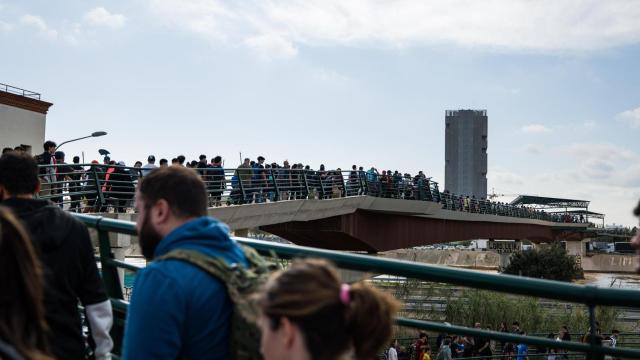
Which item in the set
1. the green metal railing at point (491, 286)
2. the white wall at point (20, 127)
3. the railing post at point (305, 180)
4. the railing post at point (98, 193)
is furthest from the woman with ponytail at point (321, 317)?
the white wall at point (20, 127)

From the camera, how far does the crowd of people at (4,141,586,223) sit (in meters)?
16.0

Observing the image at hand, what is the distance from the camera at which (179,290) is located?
2385 millimetres

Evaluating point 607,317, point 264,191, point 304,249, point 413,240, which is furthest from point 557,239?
point 304,249

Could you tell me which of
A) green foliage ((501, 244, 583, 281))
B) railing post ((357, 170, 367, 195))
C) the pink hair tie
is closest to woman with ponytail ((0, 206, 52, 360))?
the pink hair tie

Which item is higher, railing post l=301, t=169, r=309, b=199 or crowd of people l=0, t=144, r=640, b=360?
railing post l=301, t=169, r=309, b=199

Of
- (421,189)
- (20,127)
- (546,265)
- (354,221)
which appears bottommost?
(546,265)

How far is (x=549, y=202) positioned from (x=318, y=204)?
128881 mm

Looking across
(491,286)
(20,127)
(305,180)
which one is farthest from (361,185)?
(491,286)

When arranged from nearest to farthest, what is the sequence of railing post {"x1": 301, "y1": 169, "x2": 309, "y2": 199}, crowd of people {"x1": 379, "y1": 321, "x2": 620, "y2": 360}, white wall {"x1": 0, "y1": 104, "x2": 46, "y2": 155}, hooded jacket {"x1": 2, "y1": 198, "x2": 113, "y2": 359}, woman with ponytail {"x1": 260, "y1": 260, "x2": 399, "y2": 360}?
woman with ponytail {"x1": 260, "y1": 260, "x2": 399, "y2": 360}, hooded jacket {"x1": 2, "y1": 198, "x2": 113, "y2": 359}, crowd of people {"x1": 379, "y1": 321, "x2": 620, "y2": 360}, railing post {"x1": 301, "y1": 169, "x2": 309, "y2": 199}, white wall {"x1": 0, "y1": 104, "x2": 46, "y2": 155}

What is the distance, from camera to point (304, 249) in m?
3.47

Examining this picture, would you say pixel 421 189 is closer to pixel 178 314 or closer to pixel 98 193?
pixel 98 193

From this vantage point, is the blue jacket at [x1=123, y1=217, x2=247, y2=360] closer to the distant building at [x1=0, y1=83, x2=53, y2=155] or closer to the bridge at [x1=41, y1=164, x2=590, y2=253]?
the bridge at [x1=41, y1=164, x2=590, y2=253]

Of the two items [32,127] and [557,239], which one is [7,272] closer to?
[32,127]

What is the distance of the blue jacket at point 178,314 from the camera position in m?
2.38
